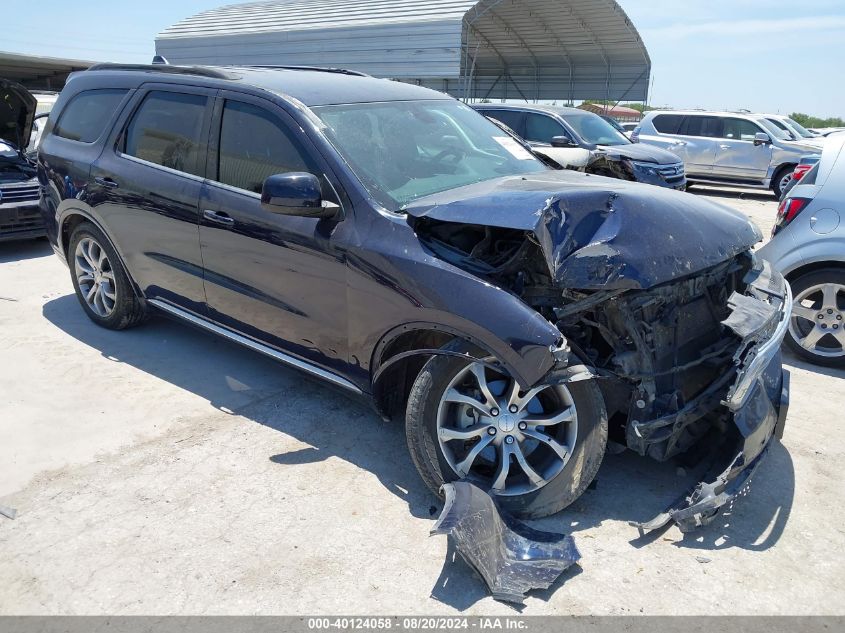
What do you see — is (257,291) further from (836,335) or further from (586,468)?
(836,335)

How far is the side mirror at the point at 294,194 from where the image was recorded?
10.6ft

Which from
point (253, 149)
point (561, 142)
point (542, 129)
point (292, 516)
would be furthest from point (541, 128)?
point (292, 516)

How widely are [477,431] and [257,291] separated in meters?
1.57

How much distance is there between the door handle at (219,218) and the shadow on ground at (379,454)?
93 centimetres

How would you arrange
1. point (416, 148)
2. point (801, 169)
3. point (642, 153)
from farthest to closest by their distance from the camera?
point (642, 153), point (801, 169), point (416, 148)

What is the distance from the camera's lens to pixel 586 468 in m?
3.00

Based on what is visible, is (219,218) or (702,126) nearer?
(219,218)

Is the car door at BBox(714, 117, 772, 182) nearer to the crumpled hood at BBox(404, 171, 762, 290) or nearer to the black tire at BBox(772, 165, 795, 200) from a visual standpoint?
the black tire at BBox(772, 165, 795, 200)

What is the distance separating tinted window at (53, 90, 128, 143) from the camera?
4879mm

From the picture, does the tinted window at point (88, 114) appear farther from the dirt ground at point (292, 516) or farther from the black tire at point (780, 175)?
the black tire at point (780, 175)

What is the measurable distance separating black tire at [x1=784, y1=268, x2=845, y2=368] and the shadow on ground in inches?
60.4

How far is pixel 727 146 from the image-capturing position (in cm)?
1546

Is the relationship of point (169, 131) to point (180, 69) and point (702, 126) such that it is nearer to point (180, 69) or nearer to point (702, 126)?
point (180, 69)

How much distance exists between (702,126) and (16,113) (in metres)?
14.1
